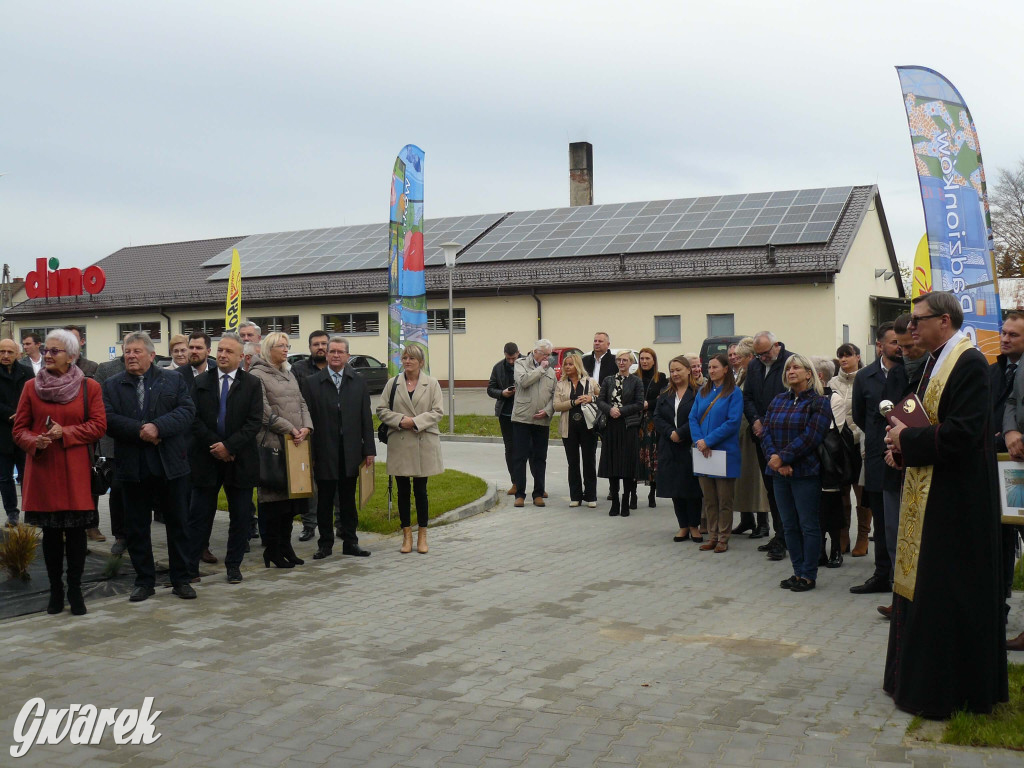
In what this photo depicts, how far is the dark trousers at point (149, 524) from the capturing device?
314 inches

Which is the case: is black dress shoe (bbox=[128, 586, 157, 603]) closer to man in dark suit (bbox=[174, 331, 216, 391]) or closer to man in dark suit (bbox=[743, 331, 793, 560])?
man in dark suit (bbox=[174, 331, 216, 391])

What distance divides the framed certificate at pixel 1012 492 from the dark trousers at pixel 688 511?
4.99 metres

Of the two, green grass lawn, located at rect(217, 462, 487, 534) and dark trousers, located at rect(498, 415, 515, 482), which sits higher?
dark trousers, located at rect(498, 415, 515, 482)

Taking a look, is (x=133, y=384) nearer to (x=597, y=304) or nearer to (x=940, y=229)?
(x=940, y=229)

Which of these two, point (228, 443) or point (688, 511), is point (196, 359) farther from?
point (688, 511)

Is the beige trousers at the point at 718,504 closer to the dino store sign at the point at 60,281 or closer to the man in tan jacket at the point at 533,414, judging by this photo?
the man in tan jacket at the point at 533,414

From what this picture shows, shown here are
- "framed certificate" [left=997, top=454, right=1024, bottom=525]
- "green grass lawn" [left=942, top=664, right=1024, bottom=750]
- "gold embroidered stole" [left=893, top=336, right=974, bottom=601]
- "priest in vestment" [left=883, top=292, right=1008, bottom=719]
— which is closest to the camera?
"green grass lawn" [left=942, top=664, right=1024, bottom=750]

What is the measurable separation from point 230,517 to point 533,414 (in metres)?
5.12

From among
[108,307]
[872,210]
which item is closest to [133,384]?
[872,210]

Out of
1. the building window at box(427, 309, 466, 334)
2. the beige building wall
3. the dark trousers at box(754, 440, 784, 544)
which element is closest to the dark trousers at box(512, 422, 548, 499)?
the dark trousers at box(754, 440, 784, 544)

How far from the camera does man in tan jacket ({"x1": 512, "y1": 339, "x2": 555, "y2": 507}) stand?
1299 centimetres

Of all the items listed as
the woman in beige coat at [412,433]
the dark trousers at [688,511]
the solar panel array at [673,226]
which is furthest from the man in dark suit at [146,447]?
the solar panel array at [673,226]

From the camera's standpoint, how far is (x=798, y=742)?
4.81 m

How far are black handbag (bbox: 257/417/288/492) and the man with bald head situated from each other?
→ 123 inches
